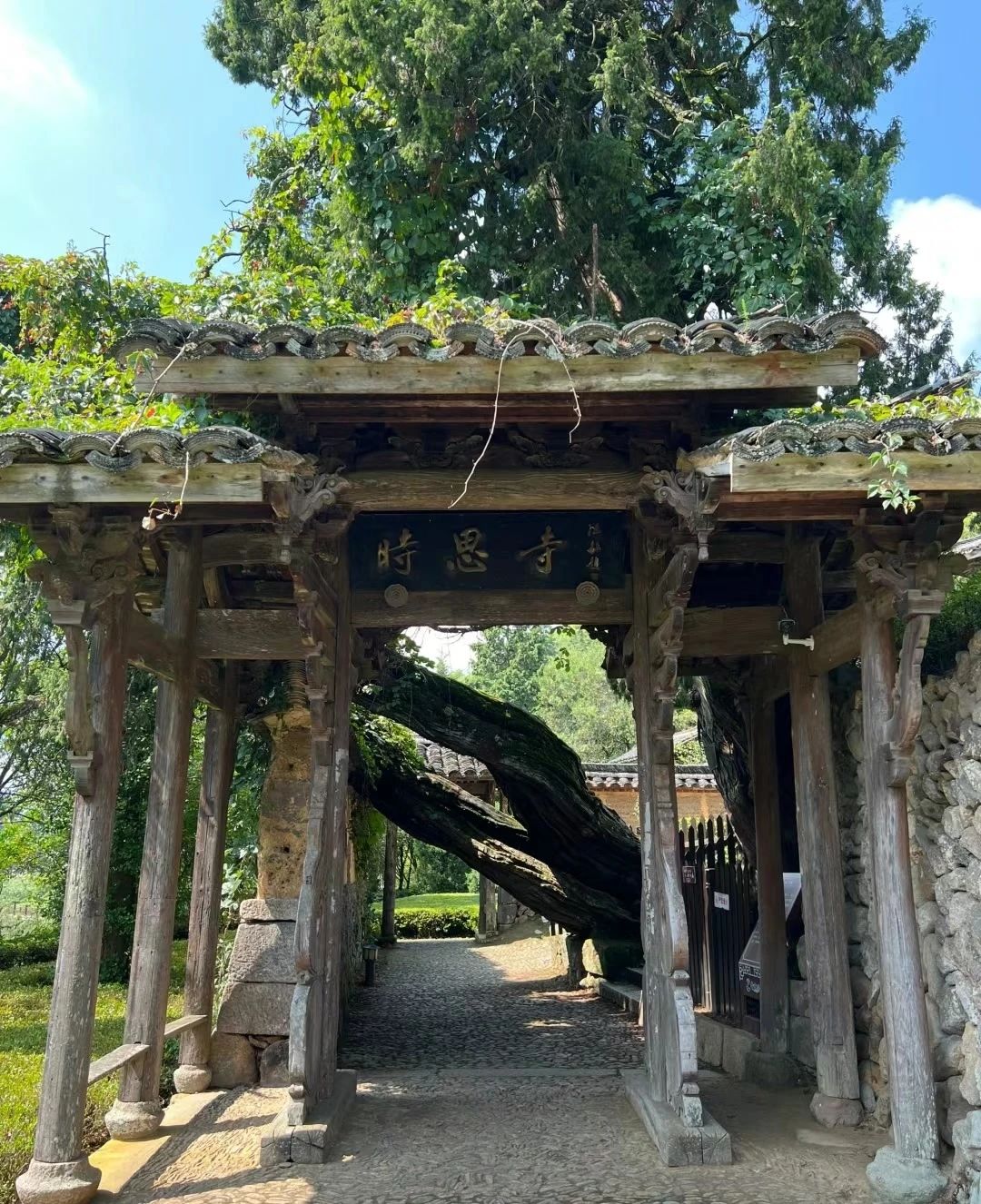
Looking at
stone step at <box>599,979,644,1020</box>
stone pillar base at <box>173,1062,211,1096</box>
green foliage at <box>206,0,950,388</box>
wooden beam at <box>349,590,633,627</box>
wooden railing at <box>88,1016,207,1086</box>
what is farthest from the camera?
stone step at <box>599,979,644,1020</box>

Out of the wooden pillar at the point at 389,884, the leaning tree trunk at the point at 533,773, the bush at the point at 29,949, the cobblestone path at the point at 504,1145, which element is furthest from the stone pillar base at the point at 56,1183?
the wooden pillar at the point at 389,884

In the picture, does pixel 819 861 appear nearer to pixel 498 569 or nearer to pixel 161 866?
pixel 498 569

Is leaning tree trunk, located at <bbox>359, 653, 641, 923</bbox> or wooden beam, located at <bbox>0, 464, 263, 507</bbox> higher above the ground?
wooden beam, located at <bbox>0, 464, 263, 507</bbox>

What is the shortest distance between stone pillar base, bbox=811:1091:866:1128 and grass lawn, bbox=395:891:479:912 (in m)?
17.9

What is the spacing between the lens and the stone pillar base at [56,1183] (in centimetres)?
410

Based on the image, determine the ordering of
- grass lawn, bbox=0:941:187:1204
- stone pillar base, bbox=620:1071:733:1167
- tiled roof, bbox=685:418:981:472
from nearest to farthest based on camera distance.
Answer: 1. tiled roof, bbox=685:418:981:472
2. stone pillar base, bbox=620:1071:733:1167
3. grass lawn, bbox=0:941:187:1204

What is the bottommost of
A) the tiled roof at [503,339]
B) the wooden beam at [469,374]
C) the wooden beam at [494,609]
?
the wooden beam at [494,609]

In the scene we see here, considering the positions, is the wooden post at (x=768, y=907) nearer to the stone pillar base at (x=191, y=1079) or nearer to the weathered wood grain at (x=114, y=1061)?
the stone pillar base at (x=191, y=1079)

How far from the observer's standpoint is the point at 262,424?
19.0ft

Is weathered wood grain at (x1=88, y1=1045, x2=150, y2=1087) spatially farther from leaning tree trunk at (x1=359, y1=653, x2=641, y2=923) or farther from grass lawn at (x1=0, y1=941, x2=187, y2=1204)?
leaning tree trunk at (x1=359, y1=653, x2=641, y2=923)

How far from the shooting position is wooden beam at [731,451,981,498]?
404cm

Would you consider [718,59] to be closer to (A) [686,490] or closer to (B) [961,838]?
(A) [686,490]

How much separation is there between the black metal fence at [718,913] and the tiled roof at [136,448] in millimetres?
4773

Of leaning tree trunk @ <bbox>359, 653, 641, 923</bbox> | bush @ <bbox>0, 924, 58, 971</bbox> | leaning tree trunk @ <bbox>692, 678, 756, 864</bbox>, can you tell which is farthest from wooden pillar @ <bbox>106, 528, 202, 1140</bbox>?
bush @ <bbox>0, 924, 58, 971</bbox>
